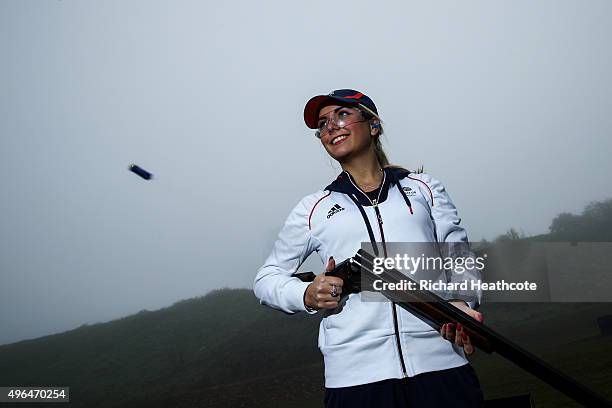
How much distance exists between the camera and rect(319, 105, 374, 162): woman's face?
3539 millimetres

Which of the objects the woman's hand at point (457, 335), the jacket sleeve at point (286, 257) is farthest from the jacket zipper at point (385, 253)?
the jacket sleeve at point (286, 257)

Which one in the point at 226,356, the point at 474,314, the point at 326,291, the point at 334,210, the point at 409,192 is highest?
the point at 409,192

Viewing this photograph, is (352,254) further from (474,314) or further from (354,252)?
(474,314)

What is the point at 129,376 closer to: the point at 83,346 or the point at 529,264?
the point at 83,346

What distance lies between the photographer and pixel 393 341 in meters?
2.76

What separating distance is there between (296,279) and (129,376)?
116 feet

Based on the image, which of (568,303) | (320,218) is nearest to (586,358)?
(320,218)

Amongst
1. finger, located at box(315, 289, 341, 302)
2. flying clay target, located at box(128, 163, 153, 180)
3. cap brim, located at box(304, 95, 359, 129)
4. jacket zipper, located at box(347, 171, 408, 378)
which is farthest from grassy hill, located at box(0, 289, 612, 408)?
flying clay target, located at box(128, 163, 153, 180)

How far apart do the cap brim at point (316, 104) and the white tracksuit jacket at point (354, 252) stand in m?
0.64

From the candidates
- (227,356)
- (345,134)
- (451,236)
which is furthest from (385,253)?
(227,356)

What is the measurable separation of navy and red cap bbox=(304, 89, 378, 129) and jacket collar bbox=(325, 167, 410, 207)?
606mm

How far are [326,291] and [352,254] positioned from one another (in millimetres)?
452

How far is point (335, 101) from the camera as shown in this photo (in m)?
3.62

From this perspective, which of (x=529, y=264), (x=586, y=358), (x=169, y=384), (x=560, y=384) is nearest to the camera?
(x=560, y=384)
